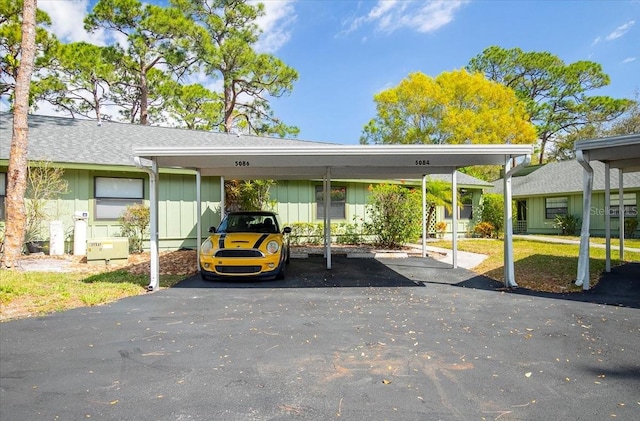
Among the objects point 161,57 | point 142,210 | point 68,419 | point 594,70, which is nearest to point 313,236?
point 142,210

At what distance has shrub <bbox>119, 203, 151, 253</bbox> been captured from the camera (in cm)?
1138

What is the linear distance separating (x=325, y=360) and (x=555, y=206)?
2271 centimetres

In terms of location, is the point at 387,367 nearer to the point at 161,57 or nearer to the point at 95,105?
the point at 161,57

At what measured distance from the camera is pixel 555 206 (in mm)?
21750

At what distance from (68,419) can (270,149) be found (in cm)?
536

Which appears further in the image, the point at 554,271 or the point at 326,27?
the point at 326,27

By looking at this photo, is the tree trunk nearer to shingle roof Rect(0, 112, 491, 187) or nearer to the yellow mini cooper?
shingle roof Rect(0, 112, 491, 187)

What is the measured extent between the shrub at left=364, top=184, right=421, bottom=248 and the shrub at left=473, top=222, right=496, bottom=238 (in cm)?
716

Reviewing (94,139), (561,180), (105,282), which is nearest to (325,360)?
(105,282)

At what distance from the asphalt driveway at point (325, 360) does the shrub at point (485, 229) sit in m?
13.1

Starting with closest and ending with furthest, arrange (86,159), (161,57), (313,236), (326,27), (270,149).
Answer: (270,149), (86,159), (313,236), (326,27), (161,57)

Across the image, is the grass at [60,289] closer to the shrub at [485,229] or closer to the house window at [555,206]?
the shrub at [485,229]

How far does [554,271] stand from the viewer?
889cm

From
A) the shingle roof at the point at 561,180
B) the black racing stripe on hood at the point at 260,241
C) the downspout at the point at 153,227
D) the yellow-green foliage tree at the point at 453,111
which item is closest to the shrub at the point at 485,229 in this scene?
the shingle roof at the point at 561,180
